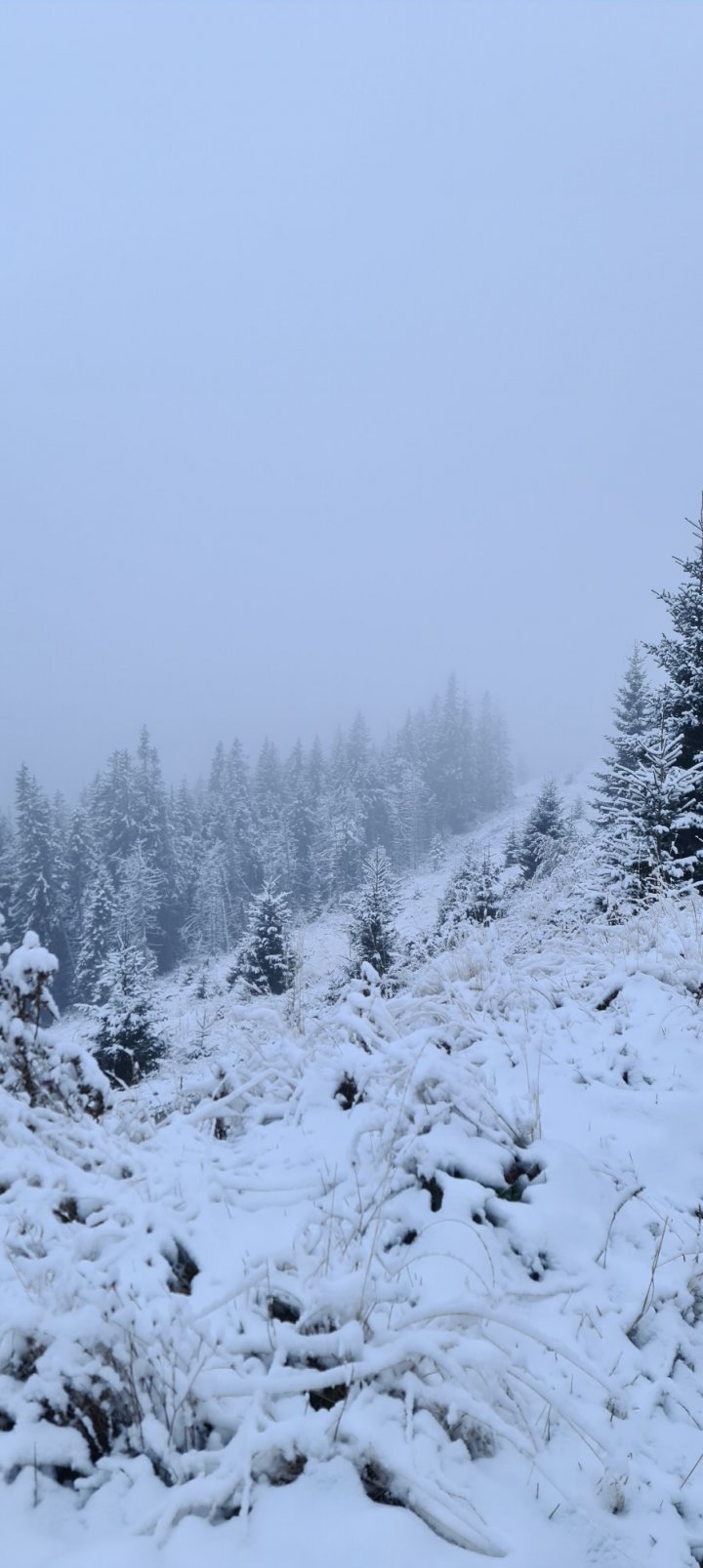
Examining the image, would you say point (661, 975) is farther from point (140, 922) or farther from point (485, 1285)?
point (140, 922)

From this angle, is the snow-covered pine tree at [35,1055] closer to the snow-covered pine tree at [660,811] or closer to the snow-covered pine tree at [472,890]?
the snow-covered pine tree at [660,811]

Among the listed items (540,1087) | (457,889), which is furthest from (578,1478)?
(457,889)

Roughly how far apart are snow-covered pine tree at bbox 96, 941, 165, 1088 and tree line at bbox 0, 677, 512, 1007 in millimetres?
24035

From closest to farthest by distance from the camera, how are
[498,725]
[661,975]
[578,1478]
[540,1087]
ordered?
[578,1478], [540,1087], [661,975], [498,725]

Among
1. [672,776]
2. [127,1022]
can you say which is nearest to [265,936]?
[127,1022]

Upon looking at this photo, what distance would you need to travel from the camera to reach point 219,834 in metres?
66.3

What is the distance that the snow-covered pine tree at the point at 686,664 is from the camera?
11.2 meters

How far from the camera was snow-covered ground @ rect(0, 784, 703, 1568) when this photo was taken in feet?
4.72

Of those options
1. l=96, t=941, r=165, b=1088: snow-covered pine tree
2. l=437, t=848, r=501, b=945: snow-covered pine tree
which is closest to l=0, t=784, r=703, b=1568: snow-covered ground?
l=96, t=941, r=165, b=1088: snow-covered pine tree

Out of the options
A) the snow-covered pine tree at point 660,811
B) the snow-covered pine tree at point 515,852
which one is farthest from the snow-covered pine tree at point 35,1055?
the snow-covered pine tree at point 515,852

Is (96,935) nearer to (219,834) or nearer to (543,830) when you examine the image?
(219,834)

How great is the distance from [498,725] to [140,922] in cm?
5909

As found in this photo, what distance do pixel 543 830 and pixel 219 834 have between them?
38721 mm

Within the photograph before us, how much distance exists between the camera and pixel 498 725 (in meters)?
94.2
